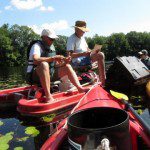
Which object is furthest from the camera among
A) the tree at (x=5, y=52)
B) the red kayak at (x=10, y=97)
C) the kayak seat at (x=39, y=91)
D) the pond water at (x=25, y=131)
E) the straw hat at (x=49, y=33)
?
the tree at (x=5, y=52)

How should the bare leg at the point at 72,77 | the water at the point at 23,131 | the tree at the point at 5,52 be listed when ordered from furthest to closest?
the tree at the point at 5,52, the bare leg at the point at 72,77, the water at the point at 23,131

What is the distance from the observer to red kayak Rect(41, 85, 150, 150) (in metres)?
2.02

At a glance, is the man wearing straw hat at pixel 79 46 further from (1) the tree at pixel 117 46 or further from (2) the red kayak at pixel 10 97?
(1) the tree at pixel 117 46

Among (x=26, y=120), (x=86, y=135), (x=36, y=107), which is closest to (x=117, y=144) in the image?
(x=86, y=135)

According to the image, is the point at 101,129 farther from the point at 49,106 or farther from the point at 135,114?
the point at 49,106

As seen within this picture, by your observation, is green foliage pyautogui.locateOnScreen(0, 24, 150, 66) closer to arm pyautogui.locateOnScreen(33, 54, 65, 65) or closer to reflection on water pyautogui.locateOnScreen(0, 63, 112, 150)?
reflection on water pyautogui.locateOnScreen(0, 63, 112, 150)

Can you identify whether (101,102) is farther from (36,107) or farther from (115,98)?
(36,107)

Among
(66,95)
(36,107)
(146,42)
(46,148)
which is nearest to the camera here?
(46,148)

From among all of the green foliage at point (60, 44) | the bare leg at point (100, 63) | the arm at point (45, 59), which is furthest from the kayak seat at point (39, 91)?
the green foliage at point (60, 44)

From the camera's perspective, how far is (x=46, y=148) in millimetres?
2480

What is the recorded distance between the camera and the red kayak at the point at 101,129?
2.02 meters

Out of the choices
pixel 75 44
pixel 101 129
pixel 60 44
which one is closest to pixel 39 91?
pixel 75 44

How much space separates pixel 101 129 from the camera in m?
2.01

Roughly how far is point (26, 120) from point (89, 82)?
2.27m
